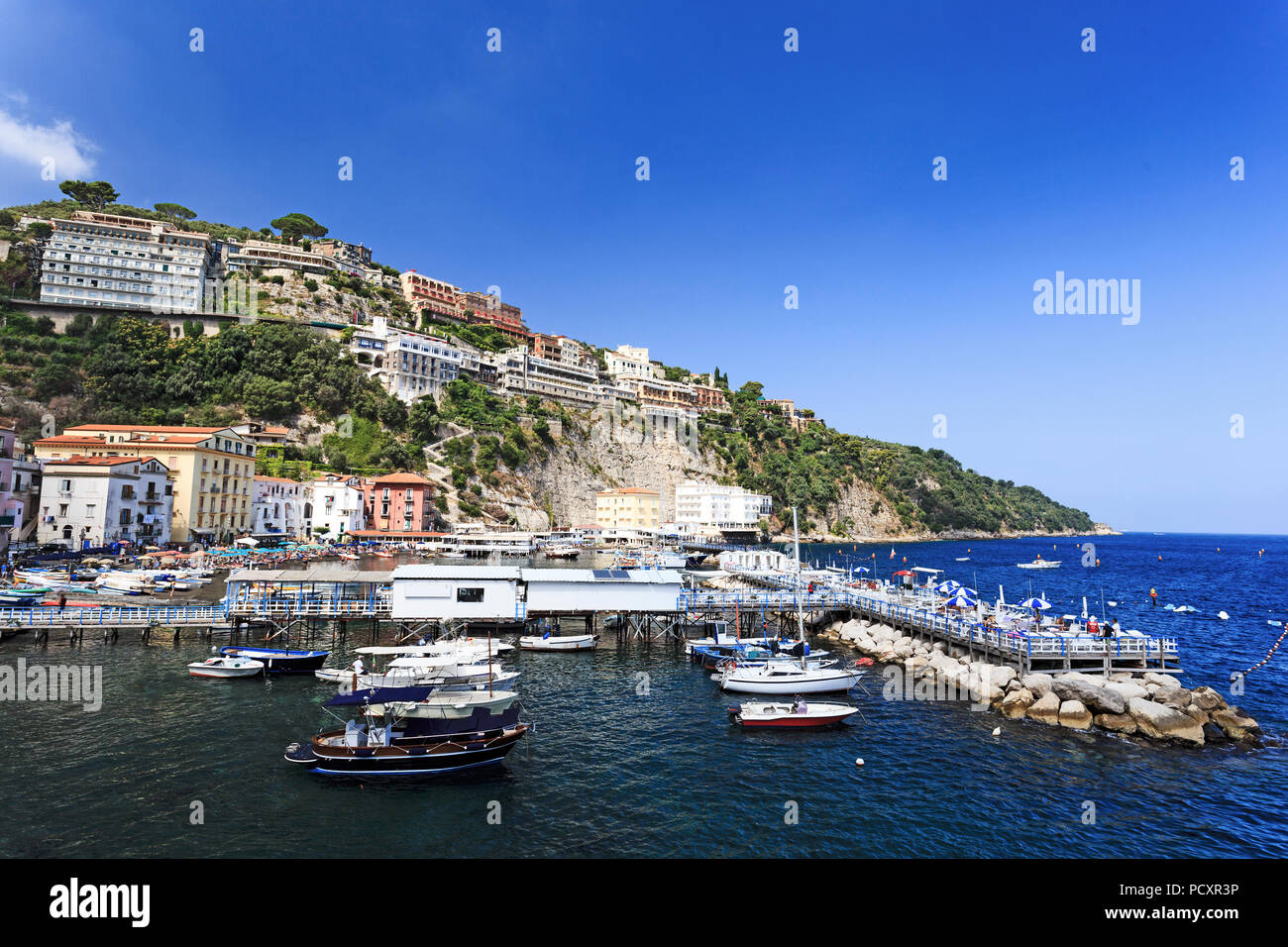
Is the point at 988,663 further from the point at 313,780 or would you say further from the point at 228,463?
the point at 228,463

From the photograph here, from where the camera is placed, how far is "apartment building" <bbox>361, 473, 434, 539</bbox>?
100250 millimetres

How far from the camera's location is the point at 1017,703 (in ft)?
93.2

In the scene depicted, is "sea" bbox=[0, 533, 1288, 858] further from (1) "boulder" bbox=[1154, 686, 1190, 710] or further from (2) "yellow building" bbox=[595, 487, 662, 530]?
(2) "yellow building" bbox=[595, 487, 662, 530]

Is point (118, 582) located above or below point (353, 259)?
below

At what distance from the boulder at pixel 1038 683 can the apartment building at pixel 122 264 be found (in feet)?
464

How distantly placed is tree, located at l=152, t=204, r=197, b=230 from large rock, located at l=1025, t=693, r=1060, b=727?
181711 mm

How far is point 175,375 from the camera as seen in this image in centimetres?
10119

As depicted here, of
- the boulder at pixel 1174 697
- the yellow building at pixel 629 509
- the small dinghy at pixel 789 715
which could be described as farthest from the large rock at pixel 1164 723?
the yellow building at pixel 629 509

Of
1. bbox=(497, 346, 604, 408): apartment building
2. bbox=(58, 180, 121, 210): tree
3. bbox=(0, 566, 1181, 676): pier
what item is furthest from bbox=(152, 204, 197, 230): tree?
bbox=(0, 566, 1181, 676): pier

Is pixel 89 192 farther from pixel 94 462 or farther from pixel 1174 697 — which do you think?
pixel 1174 697

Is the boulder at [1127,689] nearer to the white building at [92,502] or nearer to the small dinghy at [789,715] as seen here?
the small dinghy at [789,715]

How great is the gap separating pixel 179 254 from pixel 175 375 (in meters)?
37.0
